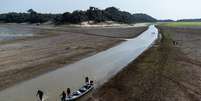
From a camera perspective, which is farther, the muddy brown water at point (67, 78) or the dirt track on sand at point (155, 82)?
the muddy brown water at point (67, 78)

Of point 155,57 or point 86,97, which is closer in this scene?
point 86,97

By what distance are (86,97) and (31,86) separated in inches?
296

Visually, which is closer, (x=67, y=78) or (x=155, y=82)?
(x=155, y=82)

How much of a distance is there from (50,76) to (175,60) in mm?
19371

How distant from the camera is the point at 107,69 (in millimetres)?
40156

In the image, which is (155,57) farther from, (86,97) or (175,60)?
(86,97)

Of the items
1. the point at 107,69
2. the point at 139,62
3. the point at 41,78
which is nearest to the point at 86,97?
the point at 41,78

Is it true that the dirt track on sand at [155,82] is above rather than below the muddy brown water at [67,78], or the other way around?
above

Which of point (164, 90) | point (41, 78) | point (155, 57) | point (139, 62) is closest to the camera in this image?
point (164, 90)

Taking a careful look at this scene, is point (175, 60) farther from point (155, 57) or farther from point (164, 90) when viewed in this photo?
point (164, 90)

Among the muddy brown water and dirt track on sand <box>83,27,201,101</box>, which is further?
the muddy brown water

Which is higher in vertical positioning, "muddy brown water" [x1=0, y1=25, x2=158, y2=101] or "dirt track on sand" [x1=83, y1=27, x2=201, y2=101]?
"dirt track on sand" [x1=83, y1=27, x2=201, y2=101]

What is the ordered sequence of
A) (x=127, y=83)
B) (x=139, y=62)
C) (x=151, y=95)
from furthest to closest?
(x=139, y=62)
(x=127, y=83)
(x=151, y=95)

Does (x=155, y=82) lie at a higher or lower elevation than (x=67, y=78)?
higher
